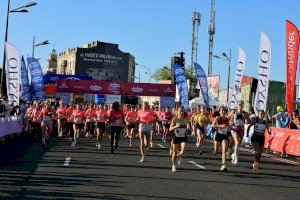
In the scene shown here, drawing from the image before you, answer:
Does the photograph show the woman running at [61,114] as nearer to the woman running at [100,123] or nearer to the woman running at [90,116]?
the woman running at [90,116]

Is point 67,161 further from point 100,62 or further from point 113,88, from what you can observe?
point 100,62

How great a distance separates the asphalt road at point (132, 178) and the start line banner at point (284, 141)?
8.99 feet

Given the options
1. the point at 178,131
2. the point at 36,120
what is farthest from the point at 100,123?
the point at 178,131

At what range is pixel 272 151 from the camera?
23.7 metres

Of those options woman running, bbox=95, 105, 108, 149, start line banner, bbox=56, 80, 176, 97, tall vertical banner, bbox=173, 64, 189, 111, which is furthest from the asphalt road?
start line banner, bbox=56, 80, 176, 97

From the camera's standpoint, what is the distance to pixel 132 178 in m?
12.0

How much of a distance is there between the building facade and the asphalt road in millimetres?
104795

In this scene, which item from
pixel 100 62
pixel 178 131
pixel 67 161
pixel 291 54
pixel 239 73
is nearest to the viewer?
pixel 178 131

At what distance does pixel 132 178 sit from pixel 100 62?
111620 millimetres

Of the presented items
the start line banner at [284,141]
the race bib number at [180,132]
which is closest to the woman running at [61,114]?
the start line banner at [284,141]

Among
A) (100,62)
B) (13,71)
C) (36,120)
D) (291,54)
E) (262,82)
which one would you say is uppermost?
(100,62)

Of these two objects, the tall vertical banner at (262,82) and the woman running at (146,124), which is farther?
the tall vertical banner at (262,82)

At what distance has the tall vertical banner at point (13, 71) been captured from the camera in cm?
2631

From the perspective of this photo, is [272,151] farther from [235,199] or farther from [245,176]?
[235,199]
